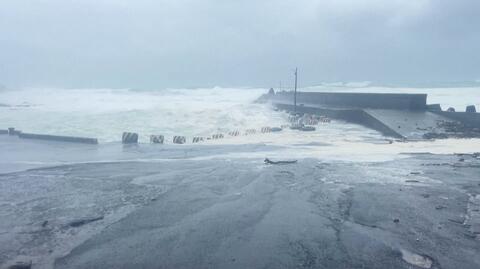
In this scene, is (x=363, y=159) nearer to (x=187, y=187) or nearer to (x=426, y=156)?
(x=426, y=156)

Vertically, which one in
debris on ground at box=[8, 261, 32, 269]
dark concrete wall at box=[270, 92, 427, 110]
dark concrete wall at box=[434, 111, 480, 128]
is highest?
dark concrete wall at box=[270, 92, 427, 110]

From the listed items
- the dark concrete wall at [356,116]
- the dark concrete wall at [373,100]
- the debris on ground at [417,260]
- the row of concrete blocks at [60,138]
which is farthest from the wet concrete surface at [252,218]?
the dark concrete wall at [373,100]

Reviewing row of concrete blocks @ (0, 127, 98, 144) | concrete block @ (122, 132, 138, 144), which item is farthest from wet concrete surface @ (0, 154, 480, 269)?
row of concrete blocks @ (0, 127, 98, 144)

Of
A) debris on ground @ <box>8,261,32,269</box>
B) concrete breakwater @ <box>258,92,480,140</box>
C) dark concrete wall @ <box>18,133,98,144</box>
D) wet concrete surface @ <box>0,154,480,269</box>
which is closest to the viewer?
debris on ground @ <box>8,261,32,269</box>

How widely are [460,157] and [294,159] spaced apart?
5082 millimetres

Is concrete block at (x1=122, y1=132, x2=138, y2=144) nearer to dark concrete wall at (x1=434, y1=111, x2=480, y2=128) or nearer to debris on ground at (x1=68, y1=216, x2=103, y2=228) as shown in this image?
debris on ground at (x1=68, y1=216, x2=103, y2=228)

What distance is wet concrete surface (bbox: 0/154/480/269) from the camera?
4.74 m

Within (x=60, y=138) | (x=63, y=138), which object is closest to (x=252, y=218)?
(x=63, y=138)

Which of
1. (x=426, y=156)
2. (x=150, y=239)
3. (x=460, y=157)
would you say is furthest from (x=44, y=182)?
(x=460, y=157)

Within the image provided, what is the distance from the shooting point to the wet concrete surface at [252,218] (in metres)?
4.74

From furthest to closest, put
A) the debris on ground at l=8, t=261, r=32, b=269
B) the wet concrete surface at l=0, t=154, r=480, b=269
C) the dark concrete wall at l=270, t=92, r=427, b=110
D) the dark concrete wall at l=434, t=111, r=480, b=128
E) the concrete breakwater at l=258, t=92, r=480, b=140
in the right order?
the dark concrete wall at l=270, t=92, r=427, b=110 < the dark concrete wall at l=434, t=111, r=480, b=128 < the concrete breakwater at l=258, t=92, r=480, b=140 < the wet concrete surface at l=0, t=154, r=480, b=269 < the debris on ground at l=8, t=261, r=32, b=269

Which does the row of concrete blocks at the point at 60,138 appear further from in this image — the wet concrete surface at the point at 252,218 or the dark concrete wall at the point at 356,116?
the dark concrete wall at the point at 356,116

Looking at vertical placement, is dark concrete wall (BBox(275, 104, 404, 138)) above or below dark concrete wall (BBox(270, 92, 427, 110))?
below

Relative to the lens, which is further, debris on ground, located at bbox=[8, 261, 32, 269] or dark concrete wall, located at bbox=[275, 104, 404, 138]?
dark concrete wall, located at bbox=[275, 104, 404, 138]
